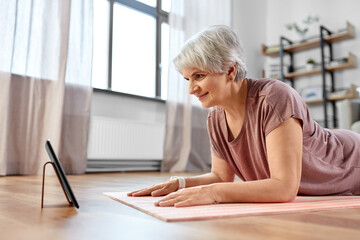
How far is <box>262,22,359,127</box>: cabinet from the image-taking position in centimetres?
422

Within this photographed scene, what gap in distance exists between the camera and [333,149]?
1347mm

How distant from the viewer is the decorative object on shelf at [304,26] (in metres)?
4.62

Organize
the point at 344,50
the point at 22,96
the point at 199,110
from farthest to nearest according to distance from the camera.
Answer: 1. the point at 344,50
2. the point at 199,110
3. the point at 22,96

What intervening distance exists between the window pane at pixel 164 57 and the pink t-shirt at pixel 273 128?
2531 mm

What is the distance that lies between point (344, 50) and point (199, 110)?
2.10 meters

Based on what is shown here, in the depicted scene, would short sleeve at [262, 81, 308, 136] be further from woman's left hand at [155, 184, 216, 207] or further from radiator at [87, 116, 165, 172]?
radiator at [87, 116, 165, 172]

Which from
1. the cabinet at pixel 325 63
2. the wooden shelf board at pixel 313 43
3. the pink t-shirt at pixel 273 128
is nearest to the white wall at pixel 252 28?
the wooden shelf board at pixel 313 43

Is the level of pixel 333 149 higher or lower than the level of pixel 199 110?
lower

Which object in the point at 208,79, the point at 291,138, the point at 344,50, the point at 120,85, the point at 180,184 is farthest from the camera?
the point at 344,50

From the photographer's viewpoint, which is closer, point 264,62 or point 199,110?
point 199,110

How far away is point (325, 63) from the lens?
4457 mm

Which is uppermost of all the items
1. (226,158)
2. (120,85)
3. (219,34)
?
(120,85)

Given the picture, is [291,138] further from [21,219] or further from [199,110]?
[199,110]

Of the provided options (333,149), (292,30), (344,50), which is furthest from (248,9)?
(333,149)
